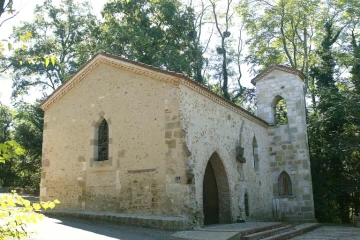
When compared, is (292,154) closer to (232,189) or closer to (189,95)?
(232,189)

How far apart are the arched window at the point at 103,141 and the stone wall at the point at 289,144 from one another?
9.36 metres

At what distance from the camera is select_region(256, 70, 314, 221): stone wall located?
17734 mm

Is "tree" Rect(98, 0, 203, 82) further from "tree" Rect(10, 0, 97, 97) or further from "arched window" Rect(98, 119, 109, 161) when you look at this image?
"arched window" Rect(98, 119, 109, 161)

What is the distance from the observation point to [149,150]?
11797 millimetres

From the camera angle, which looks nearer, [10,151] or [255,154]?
[10,151]

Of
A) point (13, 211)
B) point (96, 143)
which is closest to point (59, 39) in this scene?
point (96, 143)

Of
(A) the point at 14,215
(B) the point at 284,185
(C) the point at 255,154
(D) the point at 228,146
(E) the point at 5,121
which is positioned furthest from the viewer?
(E) the point at 5,121

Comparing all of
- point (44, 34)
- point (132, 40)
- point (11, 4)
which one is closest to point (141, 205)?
point (11, 4)

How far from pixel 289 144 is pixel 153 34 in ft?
44.9

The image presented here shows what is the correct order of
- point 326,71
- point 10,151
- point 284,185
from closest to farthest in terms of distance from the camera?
point 10,151 → point 284,185 → point 326,71

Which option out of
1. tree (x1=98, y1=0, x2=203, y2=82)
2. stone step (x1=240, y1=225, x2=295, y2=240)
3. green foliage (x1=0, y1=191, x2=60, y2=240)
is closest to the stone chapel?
stone step (x1=240, y1=225, x2=295, y2=240)

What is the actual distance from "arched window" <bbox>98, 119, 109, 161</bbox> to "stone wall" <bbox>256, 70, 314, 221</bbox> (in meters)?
9.36

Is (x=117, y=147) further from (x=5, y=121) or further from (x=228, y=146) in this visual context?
(x=5, y=121)

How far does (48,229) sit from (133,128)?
435cm
